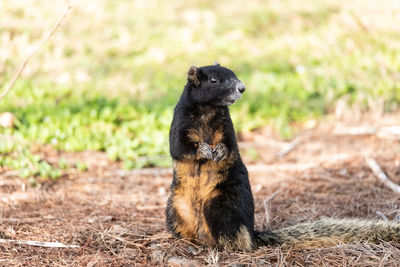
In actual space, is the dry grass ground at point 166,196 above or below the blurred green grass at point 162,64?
below

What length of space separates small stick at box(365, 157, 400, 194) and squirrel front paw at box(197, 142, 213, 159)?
2.31 meters

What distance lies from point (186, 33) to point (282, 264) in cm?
790

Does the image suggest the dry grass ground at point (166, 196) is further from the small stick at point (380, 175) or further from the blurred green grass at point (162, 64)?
the blurred green grass at point (162, 64)

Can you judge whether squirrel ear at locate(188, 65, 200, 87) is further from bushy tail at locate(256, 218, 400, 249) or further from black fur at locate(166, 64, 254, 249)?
bushy tail at locate(256, 218, 400, 249)

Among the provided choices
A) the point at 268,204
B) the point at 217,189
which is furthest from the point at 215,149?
the point at 268,204

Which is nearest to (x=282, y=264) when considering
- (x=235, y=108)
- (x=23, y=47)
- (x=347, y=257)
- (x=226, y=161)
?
(x=347, y=257)

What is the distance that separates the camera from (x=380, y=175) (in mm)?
4828

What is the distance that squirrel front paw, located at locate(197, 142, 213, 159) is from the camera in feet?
10.3

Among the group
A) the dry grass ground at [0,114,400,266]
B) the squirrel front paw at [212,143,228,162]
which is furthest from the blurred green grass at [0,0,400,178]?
the squirrel front paw at [212,143,228,162]

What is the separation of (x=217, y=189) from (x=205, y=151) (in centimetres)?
31

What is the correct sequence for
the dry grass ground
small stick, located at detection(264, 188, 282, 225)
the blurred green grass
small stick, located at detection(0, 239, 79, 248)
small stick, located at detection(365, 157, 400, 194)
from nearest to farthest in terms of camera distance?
1. the dry grass ground
2. small stick, located at detection(0, 239, 79, 248)
3. small stick, located at detection(264, 188, 282, 225)
4. small stick, located at detection(365, 157, 400, 194)
5. the blurred green grass

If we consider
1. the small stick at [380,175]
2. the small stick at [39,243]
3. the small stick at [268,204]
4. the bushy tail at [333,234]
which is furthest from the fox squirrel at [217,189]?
the small stick at [380,175]

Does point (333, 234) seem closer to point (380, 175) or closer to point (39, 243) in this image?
point (380, 175)

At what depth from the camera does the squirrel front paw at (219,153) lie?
124 inches
